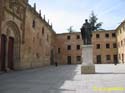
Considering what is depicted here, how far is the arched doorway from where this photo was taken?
18289mm

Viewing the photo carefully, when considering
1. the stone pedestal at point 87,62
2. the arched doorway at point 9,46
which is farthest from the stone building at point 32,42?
the stone pedestal at point 87,62

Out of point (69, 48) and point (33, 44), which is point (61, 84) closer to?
point (33, 44)

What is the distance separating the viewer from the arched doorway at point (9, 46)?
1829 centimetres

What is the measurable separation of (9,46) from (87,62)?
9.08 m

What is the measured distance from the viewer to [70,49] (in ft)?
162

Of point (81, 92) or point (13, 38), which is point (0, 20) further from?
point (81, 92)

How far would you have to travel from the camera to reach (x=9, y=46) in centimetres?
2016

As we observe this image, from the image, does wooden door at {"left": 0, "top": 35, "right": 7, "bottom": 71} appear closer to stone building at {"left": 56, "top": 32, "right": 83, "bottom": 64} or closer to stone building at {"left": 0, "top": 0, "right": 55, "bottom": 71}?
stone building at {"left": 0, "top": 0, "right": 55, "bottom": 71}

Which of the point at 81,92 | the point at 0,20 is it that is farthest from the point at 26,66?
the point at 81,92

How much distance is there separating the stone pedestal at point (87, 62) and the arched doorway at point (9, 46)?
25.4 ft

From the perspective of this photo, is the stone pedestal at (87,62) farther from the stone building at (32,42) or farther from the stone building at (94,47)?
the stone building at (94,47)

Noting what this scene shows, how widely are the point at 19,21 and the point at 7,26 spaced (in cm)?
280

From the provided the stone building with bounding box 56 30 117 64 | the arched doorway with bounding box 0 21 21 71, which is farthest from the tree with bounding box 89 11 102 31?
the arched doorway with bounding box 0 21 21 71

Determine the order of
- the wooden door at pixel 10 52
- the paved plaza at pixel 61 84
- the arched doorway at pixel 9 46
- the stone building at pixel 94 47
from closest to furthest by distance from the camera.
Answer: the paved plaza at pixel 61 84
the arched doorway at pixel 9 46
the wooden door at pixel 10 52
the stone building at pixel 94 47
